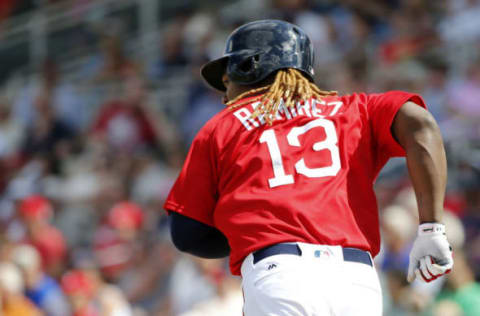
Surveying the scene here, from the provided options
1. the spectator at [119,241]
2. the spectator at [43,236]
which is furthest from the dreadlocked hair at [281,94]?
the spectator at [43,236]

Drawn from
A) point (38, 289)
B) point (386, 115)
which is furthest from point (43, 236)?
point (386, 115)

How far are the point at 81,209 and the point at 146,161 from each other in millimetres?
977

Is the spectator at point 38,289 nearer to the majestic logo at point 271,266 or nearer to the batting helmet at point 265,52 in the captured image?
the batting helmet at point 265,52

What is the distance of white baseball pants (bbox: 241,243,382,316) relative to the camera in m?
2.52

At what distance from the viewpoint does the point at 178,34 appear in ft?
31.3

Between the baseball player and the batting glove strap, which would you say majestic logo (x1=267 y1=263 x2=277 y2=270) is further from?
the batting glove strap

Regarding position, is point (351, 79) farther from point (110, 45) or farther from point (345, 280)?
point (345, 280)

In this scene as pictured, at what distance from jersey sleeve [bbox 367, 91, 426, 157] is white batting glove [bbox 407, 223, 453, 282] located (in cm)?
32

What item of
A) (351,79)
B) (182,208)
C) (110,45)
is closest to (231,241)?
(182,208)

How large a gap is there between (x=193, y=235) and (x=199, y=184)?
0.19 metres

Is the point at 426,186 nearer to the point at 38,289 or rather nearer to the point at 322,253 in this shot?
the point at 322,253

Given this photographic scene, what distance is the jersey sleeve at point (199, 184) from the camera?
9.43 feet

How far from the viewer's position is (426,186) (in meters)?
2.66

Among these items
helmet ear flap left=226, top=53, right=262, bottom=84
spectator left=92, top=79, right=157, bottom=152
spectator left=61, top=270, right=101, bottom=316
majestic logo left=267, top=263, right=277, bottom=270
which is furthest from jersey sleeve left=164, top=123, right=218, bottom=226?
spectator left=92, top=79, right=157, bottom=152
